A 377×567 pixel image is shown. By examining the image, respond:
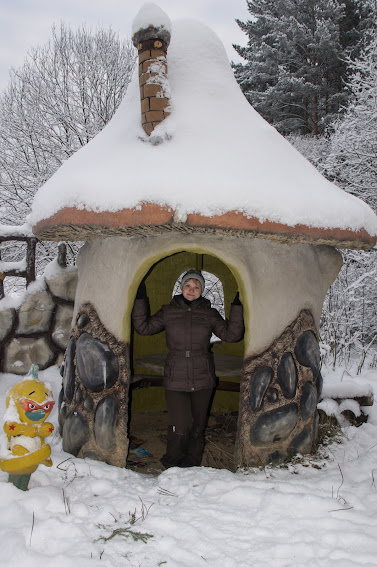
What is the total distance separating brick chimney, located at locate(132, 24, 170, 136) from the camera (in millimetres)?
2754

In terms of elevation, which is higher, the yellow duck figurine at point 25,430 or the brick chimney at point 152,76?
the brick chimney at point 152,76

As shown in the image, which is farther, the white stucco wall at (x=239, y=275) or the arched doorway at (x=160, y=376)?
the arched doorway at (x=160, y=376)

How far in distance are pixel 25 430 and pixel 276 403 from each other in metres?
1.55

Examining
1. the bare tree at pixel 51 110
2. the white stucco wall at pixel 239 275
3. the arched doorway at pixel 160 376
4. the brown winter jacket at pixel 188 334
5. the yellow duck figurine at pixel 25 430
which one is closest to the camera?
the yellow duck figurine at pixel 25 430

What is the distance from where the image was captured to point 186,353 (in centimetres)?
336

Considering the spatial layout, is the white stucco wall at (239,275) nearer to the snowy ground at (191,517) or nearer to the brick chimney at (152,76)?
the brick chimney at (152,76)

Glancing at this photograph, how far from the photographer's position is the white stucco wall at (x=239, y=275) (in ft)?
9.68

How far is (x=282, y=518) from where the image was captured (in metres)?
2.34

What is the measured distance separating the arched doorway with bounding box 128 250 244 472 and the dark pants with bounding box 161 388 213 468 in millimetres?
589

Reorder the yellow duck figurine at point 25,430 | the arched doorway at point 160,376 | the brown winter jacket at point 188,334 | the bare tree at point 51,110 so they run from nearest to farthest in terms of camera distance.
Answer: the yellow duck figurine at point 25,430 < the brown winter jacket at point 188,334 < the arched doorway at point 160,376 < the bare tree at point 51,110

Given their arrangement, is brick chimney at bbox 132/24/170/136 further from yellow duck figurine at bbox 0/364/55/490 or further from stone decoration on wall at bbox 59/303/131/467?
yellow duck figurine at bbox 0/364/55/490

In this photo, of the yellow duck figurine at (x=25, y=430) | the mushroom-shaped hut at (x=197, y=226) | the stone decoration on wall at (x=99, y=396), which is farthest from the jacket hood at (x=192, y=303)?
the yellow duck figurine at (x=25, y=430)

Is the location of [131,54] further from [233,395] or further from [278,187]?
[278,187]

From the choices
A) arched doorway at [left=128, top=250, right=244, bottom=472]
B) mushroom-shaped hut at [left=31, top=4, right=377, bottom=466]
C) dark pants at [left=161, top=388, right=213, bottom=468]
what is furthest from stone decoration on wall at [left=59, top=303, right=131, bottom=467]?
arched doorway at [left=128, top=250, right=244, bottom=472]
